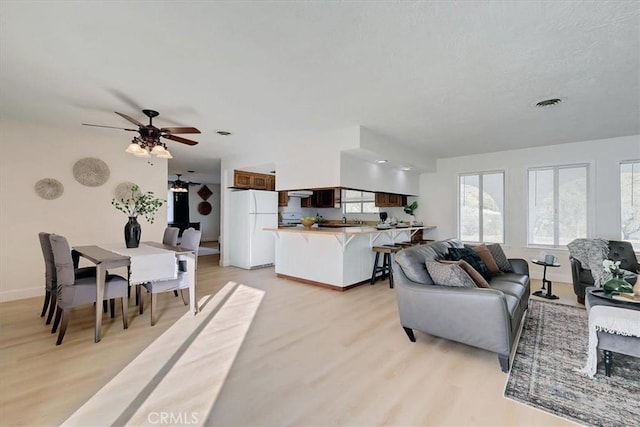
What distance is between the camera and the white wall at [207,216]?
1105cm

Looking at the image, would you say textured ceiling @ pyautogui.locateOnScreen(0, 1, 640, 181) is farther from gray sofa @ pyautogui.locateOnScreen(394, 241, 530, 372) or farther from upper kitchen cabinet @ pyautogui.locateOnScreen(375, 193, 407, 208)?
upper kitchen cabinet @ pyautogui.locateOnScreen(375, 193, 407, 208)

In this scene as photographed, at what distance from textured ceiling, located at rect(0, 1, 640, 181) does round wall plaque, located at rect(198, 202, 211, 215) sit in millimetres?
7333

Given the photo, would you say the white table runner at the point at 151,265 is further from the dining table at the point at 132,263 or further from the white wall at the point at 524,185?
the white wall at the point at 524,185

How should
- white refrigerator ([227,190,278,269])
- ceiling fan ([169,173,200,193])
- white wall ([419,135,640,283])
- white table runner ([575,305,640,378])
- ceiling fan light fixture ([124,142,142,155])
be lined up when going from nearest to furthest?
white table runner ([575,305,640,378]) → ceiling fan light fixture ([124,142,142,155]) → white wall ([419,135,640,283]) → white refrigerator ([227,190,278,269]) → ceiling fan ([169,173,200,193])

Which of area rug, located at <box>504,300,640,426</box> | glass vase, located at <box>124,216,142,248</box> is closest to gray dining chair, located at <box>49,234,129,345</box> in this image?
glass vase, located at <box>124,216,142,248</box>

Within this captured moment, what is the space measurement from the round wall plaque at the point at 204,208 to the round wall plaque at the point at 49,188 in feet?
22.7

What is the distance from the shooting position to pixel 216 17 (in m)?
1.84

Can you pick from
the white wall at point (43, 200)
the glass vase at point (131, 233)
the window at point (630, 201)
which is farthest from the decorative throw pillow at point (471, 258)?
the white wall at point (43, 200)

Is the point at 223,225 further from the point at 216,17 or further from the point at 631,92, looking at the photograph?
the point at 631,92

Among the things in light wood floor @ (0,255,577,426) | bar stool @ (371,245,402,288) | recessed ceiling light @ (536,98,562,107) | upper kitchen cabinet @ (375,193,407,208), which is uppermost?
recessed ceiling light @ (536,98,562,107)

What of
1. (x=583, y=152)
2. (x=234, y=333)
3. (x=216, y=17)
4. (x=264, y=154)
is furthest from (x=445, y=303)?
(x=583, y=152)

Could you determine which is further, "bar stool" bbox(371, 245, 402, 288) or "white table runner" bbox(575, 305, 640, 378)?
"bar stool" bbox(371, 245, 402, 288)

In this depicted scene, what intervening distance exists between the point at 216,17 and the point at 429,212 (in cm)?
592

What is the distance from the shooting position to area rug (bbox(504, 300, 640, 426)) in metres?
1.77
